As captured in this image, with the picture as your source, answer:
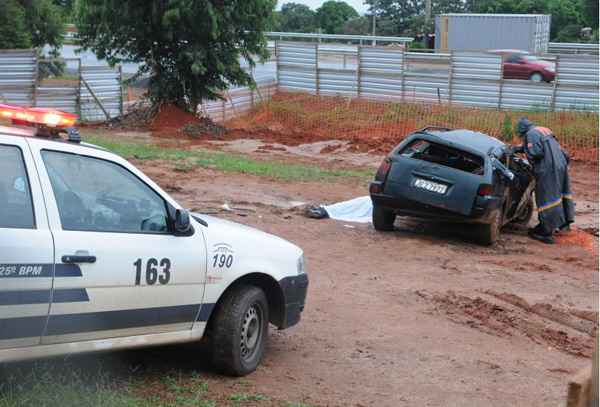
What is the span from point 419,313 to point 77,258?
182 inches

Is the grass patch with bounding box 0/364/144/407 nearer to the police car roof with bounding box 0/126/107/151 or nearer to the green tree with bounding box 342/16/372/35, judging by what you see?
the police car roof with bounding box 0/126/107/151

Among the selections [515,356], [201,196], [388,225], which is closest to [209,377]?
[515,356]

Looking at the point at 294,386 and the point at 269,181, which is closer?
Answer: the point at 294,386

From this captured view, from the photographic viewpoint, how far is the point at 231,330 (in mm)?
6094

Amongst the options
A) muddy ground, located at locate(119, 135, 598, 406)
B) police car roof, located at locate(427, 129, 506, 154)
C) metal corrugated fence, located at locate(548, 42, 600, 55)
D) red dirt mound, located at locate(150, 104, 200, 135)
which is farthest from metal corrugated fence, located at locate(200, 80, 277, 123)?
metal corrugated fence, located at locate(548, 42, 600, 55)

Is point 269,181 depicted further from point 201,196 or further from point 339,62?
point 339,62

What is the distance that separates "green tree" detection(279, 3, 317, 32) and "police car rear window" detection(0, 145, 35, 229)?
63159mm

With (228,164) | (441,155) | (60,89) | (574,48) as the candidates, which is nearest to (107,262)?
(441,155)

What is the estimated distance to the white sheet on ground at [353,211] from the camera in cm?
1388

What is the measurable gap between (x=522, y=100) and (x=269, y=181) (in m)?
13.3

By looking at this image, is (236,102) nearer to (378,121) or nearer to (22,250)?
(378,121)

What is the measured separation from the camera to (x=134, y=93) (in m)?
31.5

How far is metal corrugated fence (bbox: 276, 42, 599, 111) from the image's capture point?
1043 inches

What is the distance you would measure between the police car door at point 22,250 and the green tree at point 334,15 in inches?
2507
